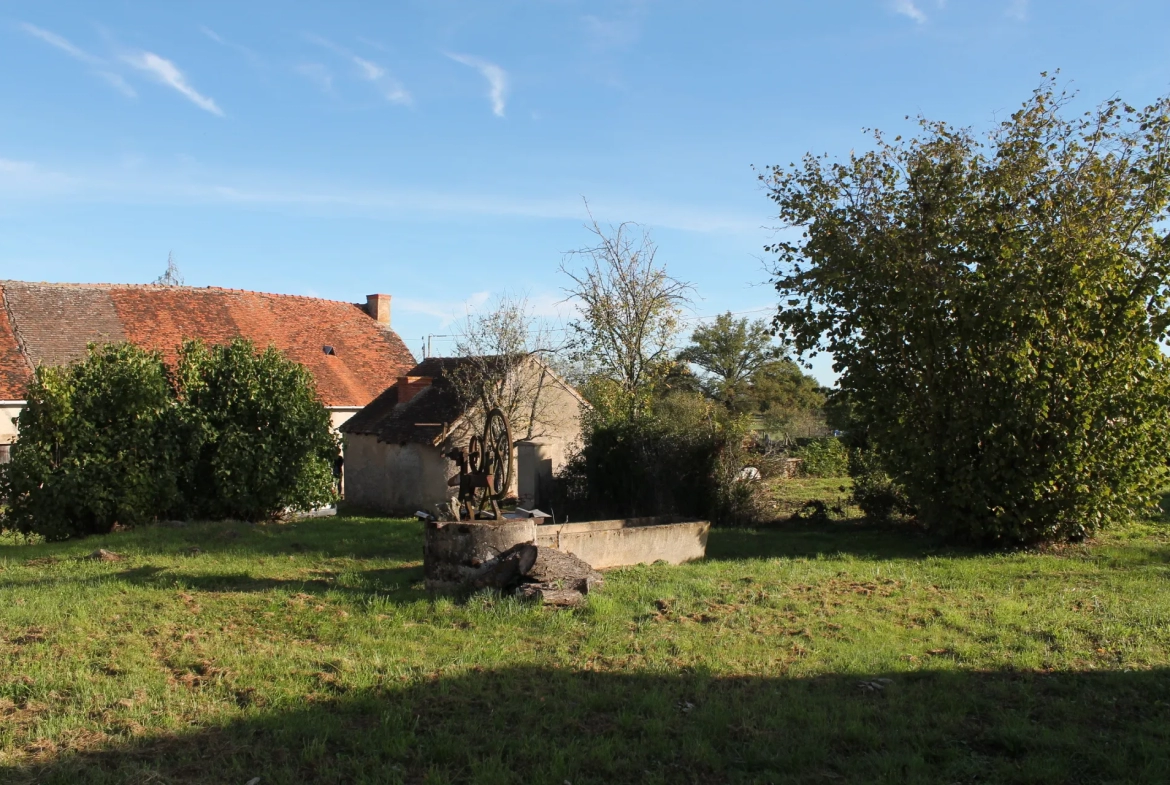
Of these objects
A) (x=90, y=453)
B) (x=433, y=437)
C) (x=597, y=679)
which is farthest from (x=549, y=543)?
(x=433, y=437)

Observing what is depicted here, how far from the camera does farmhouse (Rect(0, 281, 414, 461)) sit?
25.9m

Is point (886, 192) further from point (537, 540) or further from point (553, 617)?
point (553, 617)

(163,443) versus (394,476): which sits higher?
(163,443)

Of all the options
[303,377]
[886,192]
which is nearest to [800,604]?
[886,192]

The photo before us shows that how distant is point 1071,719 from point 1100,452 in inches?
312

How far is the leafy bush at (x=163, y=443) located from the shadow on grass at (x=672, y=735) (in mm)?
13062

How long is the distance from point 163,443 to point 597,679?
14.0 metres

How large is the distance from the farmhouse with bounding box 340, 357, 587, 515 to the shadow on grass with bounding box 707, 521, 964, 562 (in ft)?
23.0

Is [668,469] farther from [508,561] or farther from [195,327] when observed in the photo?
[195,327]

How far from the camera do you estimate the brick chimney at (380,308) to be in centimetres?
3631

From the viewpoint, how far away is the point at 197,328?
97.9 feet

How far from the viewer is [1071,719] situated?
20.1ft

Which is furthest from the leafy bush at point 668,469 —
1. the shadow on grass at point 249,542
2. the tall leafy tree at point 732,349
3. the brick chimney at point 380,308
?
the tall leafy tree at point 732,349

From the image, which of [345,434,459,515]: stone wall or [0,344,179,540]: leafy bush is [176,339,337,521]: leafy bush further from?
[345,434,459,515]: stone wall
